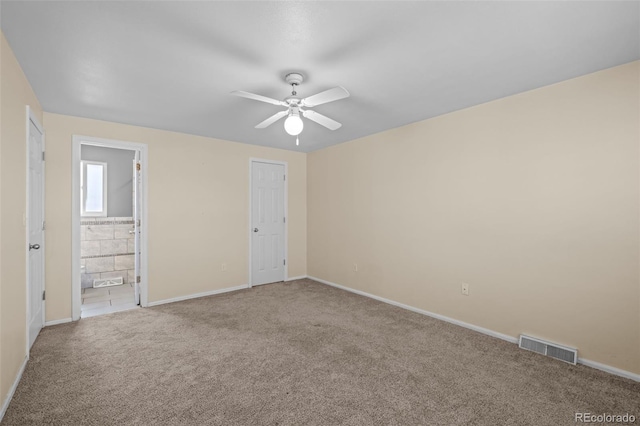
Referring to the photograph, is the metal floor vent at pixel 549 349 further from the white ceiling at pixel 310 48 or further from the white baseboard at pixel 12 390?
the white baseboard at pixel 12 390

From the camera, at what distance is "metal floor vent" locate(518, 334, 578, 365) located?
2508 millimetres

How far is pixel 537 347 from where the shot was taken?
2.69m

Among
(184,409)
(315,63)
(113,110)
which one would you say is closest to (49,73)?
(113,110)

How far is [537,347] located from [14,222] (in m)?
4.28

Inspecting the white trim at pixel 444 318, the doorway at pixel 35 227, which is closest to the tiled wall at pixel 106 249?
the doorway at pixel 35 227

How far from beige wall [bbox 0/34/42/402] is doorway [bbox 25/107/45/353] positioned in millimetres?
197

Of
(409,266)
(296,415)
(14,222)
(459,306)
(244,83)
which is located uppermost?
(244,83)

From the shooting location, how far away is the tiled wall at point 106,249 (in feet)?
16.8

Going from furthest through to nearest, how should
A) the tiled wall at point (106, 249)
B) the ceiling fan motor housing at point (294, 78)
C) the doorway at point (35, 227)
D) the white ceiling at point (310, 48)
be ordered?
the tiled wall at point (106, 249)
the doorway at point (35, 227)
the ceiling fan motor housing at point (294, 78)
the white ceiling at point (310, 48)

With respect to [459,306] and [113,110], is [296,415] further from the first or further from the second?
[113,110]

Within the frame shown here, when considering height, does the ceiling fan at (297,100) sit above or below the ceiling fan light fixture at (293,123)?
above

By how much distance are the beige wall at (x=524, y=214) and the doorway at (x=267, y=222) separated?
1.67 meters

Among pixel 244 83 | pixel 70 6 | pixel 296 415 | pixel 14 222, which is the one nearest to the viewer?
pixel 70 6

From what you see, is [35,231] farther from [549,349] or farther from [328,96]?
[549,349]
